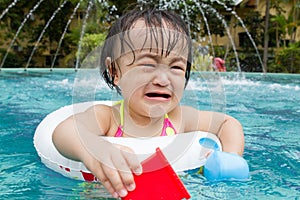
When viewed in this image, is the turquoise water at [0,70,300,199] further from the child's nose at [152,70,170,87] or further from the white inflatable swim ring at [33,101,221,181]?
the child's nose at [152,70,170,87]

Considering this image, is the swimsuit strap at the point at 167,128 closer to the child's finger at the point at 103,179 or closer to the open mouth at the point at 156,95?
the open mouth at the point at 156,95

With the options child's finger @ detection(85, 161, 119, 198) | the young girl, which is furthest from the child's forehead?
child's finger @ detection(85, 161, 119, 198)

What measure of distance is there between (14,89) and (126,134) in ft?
17.5

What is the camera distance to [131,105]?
1.76 metres

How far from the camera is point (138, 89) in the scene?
64.4 inches

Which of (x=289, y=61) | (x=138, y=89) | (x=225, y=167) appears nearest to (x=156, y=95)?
(x=138, y=89)

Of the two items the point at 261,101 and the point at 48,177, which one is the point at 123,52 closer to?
the point at 48,177

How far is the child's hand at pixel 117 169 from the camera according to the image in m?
1.25

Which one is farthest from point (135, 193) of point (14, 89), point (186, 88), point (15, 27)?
point (15, 27)

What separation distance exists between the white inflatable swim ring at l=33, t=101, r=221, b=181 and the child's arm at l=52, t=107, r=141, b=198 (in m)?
0.16

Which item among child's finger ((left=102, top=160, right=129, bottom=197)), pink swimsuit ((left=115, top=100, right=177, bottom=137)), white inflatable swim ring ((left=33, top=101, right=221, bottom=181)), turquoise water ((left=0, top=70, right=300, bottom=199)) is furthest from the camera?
pink swimsuit ((left=115, top=100, right=177, bottom=137))

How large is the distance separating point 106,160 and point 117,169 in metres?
0.05

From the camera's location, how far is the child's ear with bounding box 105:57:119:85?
1.79 metres

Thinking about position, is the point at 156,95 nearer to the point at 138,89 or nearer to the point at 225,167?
the point at 138,89
